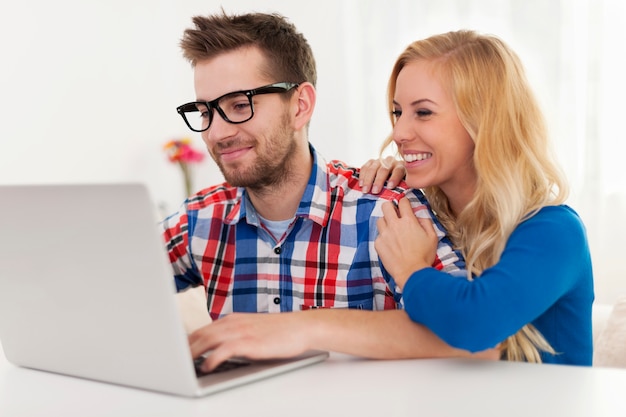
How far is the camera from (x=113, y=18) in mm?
4387

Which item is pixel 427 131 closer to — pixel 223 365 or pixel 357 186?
pixel 357 186

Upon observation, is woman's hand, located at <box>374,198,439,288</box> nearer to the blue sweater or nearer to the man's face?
the blue sweater

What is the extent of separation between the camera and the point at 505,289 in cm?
115

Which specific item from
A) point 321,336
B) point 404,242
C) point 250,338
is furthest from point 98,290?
point 404,242

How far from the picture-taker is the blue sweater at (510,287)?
3.67 feet

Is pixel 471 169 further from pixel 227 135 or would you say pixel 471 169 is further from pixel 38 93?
pixel 38 93

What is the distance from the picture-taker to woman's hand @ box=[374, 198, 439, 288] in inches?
51.2

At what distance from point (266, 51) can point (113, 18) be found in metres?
3.01

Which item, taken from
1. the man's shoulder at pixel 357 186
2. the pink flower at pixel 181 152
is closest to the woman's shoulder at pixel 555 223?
the man's shoulder at pixel 357 186

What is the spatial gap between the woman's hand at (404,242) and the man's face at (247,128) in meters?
0.30

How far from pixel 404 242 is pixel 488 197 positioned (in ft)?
0.63

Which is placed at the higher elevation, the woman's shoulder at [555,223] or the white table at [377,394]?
the woman's shoulder at [555,223]

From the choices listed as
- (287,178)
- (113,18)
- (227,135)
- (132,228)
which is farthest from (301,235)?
(113,18)

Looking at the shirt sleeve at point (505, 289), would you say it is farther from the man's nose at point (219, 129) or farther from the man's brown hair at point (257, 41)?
the man's brown hair at point (257, 41)
